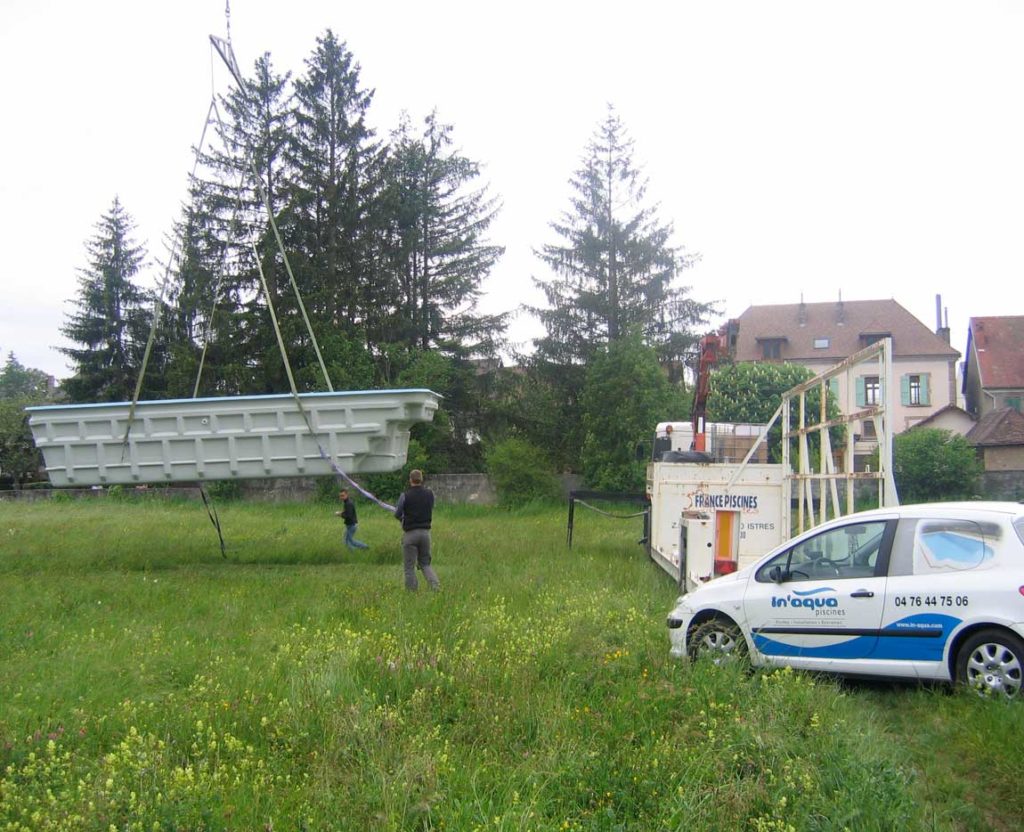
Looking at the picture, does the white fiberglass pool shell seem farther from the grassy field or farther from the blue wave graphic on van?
the blue wave graphic on van

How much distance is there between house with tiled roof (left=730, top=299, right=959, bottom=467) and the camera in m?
50.3

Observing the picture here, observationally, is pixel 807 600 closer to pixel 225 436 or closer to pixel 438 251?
pixel 225 436

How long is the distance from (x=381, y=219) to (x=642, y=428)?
46.8 ft

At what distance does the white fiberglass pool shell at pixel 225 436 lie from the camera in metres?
12.7

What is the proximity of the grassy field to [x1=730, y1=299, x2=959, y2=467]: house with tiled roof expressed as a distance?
43314 millimetres

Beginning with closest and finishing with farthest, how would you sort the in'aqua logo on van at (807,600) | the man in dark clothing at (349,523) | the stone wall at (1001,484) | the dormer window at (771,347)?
the in'aqua logo on van at (807,600)
the man in dark clothing at (349,523)
the stone wall at (1001,484)
the dormer window at (771,347)

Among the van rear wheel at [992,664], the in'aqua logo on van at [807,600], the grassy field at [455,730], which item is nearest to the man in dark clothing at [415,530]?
the grassy field at [455,730]

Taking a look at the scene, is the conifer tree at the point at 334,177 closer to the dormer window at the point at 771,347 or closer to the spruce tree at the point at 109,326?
the spruce tree at the point at 109,326

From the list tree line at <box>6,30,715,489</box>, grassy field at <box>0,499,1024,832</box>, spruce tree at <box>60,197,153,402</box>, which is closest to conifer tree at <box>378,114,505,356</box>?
tree line at <box>6,30,715,489</box>

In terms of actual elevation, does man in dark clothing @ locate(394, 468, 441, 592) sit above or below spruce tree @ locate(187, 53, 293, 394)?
below

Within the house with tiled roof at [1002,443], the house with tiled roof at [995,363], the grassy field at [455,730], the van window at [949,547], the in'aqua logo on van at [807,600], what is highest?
the house with tiled roof at [995,363]

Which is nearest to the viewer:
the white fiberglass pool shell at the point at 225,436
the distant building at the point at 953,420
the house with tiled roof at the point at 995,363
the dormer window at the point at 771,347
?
the white fiberglass pool shell at the point at 225,436

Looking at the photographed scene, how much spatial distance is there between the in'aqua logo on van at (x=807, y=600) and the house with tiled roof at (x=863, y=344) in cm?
4275

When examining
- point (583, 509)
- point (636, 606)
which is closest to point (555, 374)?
point (583, 509)
